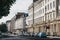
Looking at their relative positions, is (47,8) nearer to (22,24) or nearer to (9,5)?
(9,5)

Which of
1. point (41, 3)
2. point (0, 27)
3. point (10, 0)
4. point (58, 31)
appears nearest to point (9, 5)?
point (10, 0)

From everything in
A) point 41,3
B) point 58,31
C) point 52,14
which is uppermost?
point 41,3

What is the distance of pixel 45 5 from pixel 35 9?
99.1 feet

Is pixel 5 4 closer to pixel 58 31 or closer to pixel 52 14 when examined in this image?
pixel 58 31

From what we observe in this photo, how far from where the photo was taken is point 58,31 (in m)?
77.2

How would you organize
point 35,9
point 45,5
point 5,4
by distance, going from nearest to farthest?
point 5,4 < point 45,5 < point 35,9

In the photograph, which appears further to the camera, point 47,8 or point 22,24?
point 22,24

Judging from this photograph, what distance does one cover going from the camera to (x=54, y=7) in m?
84.7

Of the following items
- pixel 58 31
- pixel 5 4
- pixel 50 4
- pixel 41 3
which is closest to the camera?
pixel 5 4

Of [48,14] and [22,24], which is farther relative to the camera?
[22,24]

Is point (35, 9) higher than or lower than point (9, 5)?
higher

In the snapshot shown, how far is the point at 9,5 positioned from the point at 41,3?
250ft

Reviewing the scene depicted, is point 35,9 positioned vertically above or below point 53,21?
above

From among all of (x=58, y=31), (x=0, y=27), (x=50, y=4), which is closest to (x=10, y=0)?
(x=58, y=31)
